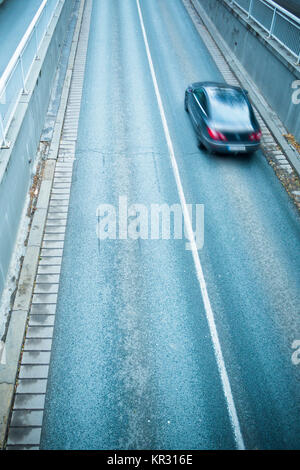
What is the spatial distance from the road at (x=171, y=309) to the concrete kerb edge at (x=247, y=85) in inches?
44.6

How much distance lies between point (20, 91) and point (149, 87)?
7549mm

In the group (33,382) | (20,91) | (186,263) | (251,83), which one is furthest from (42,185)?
(251,83)

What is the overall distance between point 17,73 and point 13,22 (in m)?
14.0

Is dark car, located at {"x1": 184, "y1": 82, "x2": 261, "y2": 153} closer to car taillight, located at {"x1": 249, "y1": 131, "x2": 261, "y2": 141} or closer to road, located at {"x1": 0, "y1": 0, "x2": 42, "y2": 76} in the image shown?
car taillight, located at {"x1": 249, "y1": 131, "x2": 261, "y2": 141}

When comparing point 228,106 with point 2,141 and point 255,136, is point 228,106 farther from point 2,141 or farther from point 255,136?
point 2,141

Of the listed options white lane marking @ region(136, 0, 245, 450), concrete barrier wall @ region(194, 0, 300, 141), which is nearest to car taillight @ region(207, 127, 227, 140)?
white lane marking @ region(136, 0, 245, 450)

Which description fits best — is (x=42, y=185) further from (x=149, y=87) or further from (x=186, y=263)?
(x=149, y=87)

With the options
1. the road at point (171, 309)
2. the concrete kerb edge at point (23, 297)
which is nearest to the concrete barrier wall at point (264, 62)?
the road at point (171, 309)

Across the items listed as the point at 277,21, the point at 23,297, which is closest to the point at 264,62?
the point at 277,21

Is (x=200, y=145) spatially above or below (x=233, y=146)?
below

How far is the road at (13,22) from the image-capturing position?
1628cm

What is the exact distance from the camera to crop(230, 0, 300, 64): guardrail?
43.4 feet

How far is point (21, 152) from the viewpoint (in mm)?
9039

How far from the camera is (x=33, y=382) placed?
635 cm
